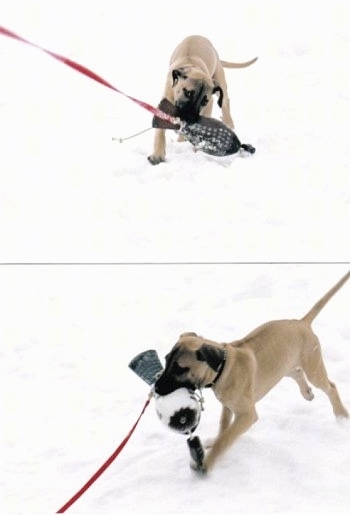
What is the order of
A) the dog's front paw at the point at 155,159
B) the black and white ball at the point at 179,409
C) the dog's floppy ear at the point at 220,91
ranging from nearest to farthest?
the black and white ball at the point at 179,409 < the dog's floppy ear at the point at 220,91 < the dog's front paw at the point at 155,159

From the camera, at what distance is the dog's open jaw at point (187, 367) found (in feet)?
8.66

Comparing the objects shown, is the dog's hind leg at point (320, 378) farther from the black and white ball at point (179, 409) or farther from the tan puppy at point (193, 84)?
the tan puppy at point (193, 84)

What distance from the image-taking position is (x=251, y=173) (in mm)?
4867

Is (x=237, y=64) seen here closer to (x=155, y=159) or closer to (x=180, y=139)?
(x=180, y=139)

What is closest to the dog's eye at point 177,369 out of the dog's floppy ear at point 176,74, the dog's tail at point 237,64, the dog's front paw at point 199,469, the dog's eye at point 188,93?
the dog's front paw at point 199,469

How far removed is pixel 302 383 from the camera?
332 cm

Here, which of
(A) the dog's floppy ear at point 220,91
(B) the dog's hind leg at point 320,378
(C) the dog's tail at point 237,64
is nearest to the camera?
(B) the dog's hind leg at point 320,378

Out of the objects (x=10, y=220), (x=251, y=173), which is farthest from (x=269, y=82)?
(x=10, y=220)

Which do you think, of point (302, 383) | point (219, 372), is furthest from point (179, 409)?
point (302, 383)

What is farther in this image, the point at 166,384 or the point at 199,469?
the point at 199,469

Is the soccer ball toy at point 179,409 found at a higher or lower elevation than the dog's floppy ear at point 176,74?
lower

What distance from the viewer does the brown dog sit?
266cm

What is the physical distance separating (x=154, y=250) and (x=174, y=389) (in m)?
1.81

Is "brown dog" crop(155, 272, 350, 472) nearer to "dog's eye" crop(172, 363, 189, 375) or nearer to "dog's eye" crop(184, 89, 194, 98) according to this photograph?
"dog's eye" crop(172, 363, 189, 375)
